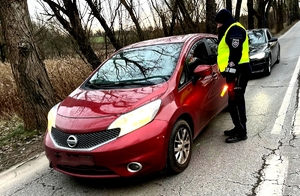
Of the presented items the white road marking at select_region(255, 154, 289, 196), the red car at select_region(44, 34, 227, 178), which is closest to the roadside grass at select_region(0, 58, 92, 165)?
the red car at select_region(44, 34, 227, 178)

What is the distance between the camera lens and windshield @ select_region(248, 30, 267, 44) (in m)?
10.1

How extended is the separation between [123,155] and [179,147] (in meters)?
0.84

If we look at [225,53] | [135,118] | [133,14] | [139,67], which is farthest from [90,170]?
[133,14]

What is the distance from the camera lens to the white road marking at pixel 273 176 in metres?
3.12

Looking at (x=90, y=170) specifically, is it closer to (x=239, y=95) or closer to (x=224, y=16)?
(x=239, y=95)

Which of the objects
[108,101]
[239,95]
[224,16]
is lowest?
[239,95]

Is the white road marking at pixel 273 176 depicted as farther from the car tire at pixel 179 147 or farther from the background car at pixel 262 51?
the background car at pixel 262 51

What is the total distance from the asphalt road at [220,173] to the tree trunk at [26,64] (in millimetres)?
1278

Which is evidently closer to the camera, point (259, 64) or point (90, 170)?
point (90, 170)

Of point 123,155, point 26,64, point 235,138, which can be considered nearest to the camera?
point 123,155

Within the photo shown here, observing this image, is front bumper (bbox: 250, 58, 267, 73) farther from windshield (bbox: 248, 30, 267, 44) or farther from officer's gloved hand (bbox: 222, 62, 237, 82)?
officer's gloved hand (bbox: 222, 62, 237, 82)

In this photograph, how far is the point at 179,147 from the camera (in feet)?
12.1

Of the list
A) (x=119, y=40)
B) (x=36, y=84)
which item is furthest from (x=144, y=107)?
(x=119, y=40)

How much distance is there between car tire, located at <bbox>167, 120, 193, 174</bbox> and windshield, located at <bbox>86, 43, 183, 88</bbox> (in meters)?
0.69
